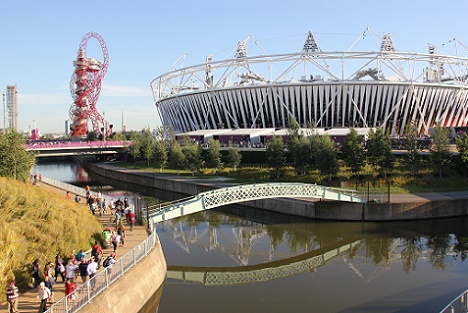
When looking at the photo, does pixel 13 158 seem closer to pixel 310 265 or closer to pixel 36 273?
pixel 36 273

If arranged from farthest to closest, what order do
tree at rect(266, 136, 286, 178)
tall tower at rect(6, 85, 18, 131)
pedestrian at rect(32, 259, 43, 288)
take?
1. tall tower at rect(6, 85, 18, 131)
2. tree at rect(266, 136, 286, 178)
3. pedestrian at rect(32, 259, 43, 288)

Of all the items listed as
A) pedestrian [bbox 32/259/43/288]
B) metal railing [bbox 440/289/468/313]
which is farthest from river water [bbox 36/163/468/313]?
pedestrian [bbox 32/259/43/288]

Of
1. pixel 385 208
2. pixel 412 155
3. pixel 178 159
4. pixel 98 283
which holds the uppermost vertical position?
pixel 412 155

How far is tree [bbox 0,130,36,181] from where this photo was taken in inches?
1278

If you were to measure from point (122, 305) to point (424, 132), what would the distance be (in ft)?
215

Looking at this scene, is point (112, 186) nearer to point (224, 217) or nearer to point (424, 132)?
point (224, 217)

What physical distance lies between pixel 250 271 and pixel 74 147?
5298cm

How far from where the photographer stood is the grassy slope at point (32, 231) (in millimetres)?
13781

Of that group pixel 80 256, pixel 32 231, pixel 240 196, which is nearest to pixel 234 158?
pixel 240 196

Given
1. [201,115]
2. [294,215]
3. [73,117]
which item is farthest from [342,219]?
[73,117]

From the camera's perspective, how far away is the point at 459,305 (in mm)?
12086

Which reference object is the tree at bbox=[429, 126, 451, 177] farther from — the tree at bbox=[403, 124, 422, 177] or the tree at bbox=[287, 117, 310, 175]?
the tree at bbox=[287, 117, 310, 175]

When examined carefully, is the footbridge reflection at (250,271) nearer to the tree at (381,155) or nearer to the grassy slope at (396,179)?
the grassy slope at (396,179)

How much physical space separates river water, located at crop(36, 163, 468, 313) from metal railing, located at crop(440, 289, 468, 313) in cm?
421
